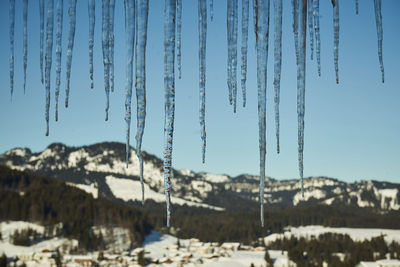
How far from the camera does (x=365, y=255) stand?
168m

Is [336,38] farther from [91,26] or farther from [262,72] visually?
[91,26]

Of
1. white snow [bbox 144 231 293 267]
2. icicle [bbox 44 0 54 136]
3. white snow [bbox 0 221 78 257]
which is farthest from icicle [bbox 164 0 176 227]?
white snow [bbox 144 231 293 267]

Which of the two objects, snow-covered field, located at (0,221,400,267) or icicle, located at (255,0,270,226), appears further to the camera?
snow-covered field, located at (0,221,400,267)

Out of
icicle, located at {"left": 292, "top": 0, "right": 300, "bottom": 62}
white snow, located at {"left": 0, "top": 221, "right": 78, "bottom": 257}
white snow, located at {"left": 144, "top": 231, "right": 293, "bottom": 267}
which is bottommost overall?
white snow, located at {"left": 144, "top": 231, "right": 293, "bottom": 267}

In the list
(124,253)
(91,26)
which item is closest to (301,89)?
(91,26)

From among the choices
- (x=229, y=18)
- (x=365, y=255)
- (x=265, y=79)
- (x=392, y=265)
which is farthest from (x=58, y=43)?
(x=365, y=255)

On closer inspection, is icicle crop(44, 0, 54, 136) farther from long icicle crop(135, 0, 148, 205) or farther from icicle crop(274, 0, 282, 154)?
icicle crop(274, 0, 282, 154)

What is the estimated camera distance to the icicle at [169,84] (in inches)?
111

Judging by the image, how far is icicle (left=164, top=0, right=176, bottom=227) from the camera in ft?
9.22

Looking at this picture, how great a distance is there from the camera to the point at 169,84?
2.88 metres

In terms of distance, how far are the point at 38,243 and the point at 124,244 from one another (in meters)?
34.4

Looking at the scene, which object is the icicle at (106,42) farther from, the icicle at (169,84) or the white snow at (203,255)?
the white snow at (203,255)

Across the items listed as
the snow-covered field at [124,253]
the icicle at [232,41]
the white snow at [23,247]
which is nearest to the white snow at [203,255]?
the snow-covered field at [124,253]

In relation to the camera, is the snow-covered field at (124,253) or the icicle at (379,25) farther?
the snow-covered field at (124,253)
